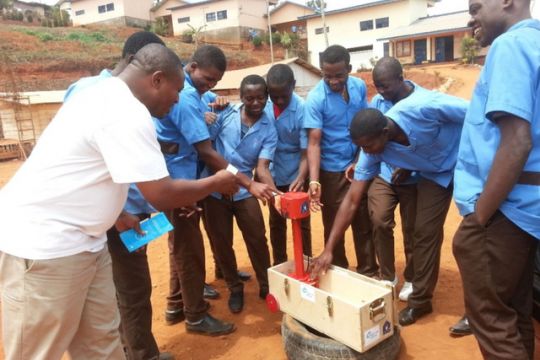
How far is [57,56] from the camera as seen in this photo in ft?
94.3

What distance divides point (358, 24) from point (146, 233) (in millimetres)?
37220

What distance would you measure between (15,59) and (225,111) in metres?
28.6

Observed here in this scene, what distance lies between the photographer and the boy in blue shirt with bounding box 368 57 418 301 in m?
3.80

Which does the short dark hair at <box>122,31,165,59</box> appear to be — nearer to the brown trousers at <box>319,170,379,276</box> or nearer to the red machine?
the red machine

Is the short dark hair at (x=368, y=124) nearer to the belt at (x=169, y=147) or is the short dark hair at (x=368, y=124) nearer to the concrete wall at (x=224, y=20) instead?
the belt at (x=169, y=147)

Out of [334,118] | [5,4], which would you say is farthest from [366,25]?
[334,118]

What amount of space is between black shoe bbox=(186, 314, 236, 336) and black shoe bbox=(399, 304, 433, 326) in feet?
4.48

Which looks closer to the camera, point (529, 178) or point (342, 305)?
point (529, 178)

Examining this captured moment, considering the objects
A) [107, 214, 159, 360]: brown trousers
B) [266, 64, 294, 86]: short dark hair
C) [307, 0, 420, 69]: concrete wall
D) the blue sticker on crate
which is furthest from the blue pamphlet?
[307, 0, 420, 69]: concrete wall

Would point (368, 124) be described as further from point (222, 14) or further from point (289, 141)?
point (222, 14)

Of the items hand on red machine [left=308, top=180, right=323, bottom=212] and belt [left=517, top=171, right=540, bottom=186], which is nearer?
belt [left=517, top=171, right=540, bottom=186]

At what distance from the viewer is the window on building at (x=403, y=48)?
112ft

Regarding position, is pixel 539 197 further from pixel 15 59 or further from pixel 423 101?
pixel 15 59

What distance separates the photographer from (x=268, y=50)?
39250mm
